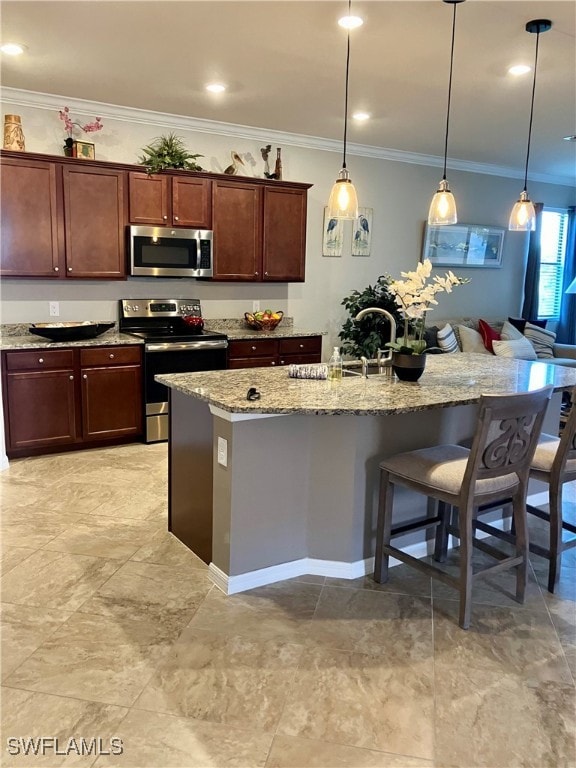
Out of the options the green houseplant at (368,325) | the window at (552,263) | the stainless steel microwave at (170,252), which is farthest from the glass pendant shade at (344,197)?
the window at (552,263)

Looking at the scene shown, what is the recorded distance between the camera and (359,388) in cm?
292

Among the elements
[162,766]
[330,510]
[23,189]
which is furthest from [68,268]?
[162,766]

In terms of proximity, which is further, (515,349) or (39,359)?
(515,349)

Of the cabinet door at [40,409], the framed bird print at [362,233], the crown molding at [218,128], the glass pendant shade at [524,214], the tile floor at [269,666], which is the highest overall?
the crown molding at [218,128]

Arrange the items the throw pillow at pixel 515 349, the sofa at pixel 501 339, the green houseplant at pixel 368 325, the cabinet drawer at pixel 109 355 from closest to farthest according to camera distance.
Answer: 1. the cabinet drawer at pixel 109 355
2. the green houseplant at pixel 368 325
3. the sofa at pixel 501 339
4. the throw pillow at pixel 515 349

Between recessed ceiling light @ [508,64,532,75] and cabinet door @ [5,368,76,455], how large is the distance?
3.64 metres

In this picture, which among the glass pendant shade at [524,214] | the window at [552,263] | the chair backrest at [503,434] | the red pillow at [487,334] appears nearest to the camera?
the chair backrest at [503,434]

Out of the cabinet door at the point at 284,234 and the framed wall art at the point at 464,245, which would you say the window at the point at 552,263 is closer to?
the framed wall art at the point at 464,245

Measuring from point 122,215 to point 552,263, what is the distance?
20.0 ft

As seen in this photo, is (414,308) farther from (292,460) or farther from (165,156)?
(165,156)

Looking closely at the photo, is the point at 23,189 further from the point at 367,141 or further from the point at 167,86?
the point at 367,141

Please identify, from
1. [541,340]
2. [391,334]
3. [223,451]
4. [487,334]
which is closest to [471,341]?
[487,334]

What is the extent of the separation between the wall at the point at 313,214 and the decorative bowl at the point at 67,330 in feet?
1.08

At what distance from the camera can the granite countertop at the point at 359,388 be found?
2.49 metres
